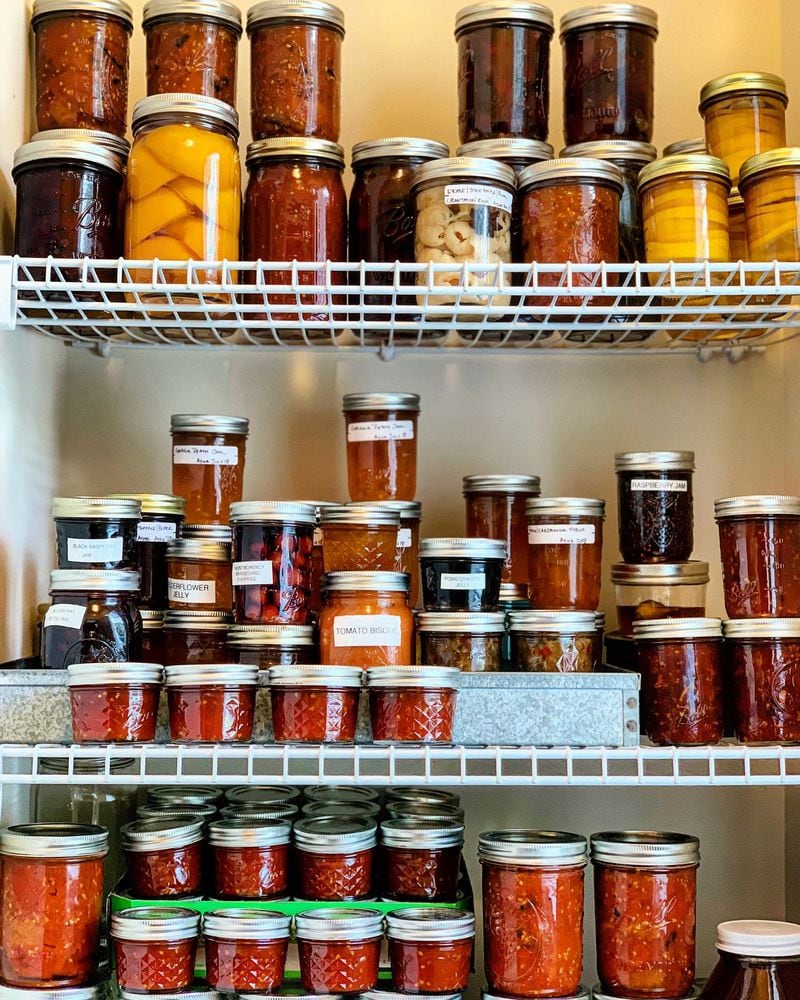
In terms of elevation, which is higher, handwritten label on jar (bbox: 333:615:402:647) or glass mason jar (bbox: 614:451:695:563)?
glass mason jar (bbox: 614:451:695:563)

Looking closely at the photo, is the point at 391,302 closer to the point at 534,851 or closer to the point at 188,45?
the point at 188,45

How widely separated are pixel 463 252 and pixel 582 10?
15.2 inches

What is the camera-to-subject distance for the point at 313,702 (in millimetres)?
1130

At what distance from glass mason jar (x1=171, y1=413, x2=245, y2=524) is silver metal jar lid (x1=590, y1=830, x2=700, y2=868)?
564 millimetres

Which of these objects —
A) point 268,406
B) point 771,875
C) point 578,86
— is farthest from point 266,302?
point 771,875

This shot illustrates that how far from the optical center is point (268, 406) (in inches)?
61.8

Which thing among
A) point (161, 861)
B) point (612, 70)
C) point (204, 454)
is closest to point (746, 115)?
point (612, 70)

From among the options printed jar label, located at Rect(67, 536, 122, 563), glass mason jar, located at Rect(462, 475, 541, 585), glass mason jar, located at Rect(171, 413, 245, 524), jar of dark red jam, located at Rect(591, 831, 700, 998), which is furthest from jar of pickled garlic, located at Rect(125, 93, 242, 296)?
jar of dark red jam, located at Rect(591, 831, 700, 998)

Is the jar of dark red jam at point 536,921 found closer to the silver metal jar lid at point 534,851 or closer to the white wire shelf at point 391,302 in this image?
the silver metal jar lid at point 534,851

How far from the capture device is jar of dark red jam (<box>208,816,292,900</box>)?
1204 millimetres

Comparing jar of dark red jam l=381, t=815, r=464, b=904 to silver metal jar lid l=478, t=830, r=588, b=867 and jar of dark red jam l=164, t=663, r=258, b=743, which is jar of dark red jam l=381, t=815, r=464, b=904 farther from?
jar of dark red jam l=164, t=663, r=258, b=743

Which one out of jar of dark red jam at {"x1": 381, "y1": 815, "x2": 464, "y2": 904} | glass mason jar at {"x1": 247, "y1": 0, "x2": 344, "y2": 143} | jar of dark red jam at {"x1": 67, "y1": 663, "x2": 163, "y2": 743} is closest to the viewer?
jar of dark red jam at {"x1": 67, "y1": 663, "x2": 163, "y2": 743}

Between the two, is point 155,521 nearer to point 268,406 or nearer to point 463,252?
point 268,406

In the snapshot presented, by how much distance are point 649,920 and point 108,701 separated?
57cm
